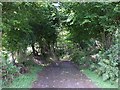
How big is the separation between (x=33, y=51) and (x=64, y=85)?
35.5 feet

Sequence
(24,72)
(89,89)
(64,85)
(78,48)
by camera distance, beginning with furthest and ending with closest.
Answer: (78,48) → (24,72) → (64,85) → (89,89)

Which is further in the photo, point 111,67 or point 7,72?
point 111,67

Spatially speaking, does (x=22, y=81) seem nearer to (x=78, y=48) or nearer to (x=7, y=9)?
(x=7, y=9)

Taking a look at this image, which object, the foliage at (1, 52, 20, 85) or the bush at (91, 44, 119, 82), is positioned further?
the bush at (91, 44, 119, 82)

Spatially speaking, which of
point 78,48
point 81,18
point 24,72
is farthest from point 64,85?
point 78,48

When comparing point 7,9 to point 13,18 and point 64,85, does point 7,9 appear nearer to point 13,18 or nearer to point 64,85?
point 13,18

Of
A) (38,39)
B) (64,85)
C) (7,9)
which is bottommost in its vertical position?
(64,85)

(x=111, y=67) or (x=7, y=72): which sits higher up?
(x=7, y=72)

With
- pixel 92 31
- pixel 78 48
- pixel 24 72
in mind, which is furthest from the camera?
pixel 78 48

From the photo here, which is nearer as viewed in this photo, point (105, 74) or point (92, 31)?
point (105, 74)

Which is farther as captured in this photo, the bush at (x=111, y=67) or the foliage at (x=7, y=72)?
the bush at (x=111, y=67)

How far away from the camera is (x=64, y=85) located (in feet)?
29.8

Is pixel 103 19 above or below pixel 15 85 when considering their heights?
above

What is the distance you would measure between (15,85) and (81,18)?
501 cm
